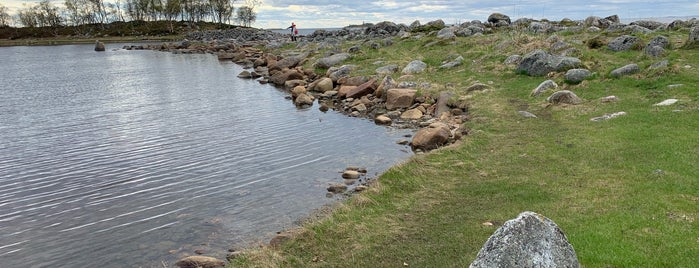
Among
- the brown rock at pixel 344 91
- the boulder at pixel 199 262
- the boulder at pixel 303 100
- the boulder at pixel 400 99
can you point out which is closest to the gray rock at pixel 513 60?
the boulder at pixel 400 99

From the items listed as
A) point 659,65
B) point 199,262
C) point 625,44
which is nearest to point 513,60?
point 625,44

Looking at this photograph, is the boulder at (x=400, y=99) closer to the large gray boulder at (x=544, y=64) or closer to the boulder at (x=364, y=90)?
the boulder at (x=364, y=90)

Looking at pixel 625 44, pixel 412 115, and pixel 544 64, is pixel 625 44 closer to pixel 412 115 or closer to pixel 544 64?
pixel 544 64

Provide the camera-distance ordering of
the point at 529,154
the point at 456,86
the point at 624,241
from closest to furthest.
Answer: the point at 624,241 < the point at 529,154 < the point at 456,86

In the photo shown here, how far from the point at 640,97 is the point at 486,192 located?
13858 mm

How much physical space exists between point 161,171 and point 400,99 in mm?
15519

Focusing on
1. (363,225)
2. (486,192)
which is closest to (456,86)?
(486,192)

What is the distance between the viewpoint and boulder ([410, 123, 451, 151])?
68.2 feet

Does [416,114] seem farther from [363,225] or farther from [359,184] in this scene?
[363,225]

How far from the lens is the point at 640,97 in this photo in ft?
74.7

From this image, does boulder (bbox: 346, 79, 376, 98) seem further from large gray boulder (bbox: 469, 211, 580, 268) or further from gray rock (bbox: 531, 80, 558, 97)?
large gray boulder (bbox: 469, 211, 580, 268)

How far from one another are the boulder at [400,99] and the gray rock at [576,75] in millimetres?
9095

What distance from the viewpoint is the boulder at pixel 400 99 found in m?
29.6

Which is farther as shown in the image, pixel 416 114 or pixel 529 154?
pixel 416 114
